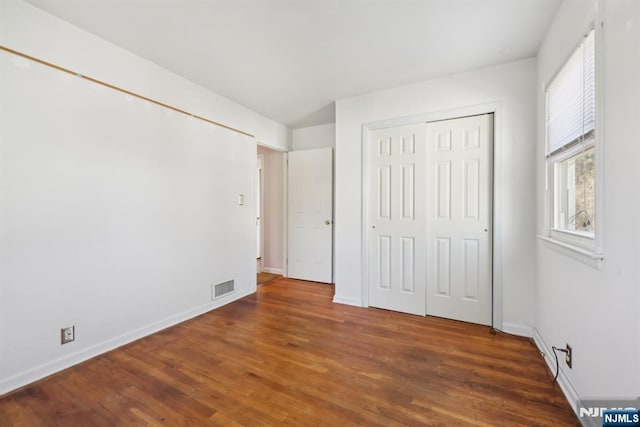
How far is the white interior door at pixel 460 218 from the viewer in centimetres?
257

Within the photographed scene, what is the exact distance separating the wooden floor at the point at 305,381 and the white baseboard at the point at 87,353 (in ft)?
0.22

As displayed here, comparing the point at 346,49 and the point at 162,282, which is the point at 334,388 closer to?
the point at 162,282

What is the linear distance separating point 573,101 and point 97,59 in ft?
11.2

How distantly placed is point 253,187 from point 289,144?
1.21 metres

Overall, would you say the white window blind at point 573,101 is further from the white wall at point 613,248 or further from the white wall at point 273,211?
the white wall at point 273,211

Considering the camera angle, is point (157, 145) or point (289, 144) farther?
point (289, 144)

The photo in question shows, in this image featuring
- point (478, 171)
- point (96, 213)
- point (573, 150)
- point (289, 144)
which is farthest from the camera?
point (289, 144)

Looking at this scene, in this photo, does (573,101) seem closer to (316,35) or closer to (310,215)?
(316,35)

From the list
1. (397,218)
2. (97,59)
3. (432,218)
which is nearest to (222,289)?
(397,218)

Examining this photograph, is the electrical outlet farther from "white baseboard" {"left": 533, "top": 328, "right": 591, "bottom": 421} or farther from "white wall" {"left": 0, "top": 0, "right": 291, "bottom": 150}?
"white baseboard" {"left": 533, "top": 328, "right": 591, "bottom": 421}

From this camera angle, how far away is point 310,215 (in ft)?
13.8

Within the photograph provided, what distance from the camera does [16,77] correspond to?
1.67 meters

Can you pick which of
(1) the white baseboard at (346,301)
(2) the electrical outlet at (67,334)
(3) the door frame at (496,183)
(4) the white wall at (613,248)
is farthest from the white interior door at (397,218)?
(2) the electrical outlet at (67,334)

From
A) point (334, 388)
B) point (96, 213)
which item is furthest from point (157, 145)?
point (334, 388)
